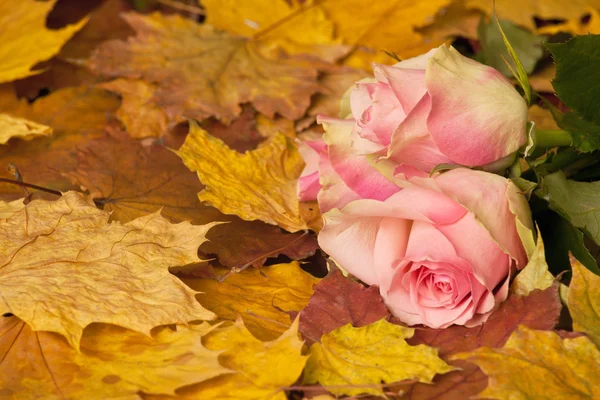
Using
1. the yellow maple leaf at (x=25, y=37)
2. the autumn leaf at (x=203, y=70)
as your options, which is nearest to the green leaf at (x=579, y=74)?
the autumn leaf at (x=203, y=70)

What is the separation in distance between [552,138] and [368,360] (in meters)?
0.24

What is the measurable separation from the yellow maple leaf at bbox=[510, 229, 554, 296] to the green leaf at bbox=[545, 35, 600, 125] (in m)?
0.12

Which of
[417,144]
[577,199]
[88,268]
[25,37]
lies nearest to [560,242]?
[577,199]

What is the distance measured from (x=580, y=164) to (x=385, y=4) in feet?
1.50

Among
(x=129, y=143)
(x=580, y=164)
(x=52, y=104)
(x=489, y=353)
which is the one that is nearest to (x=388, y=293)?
(x=489, y=353)

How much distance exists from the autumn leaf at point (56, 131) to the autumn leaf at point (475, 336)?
16.5 inches

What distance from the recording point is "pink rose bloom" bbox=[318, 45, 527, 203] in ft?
1.62

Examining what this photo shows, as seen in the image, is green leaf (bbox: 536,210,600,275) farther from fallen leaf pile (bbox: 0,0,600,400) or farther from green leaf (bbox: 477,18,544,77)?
green leaf (bbox: 477,18,544,77)

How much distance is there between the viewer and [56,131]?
32.0 inches

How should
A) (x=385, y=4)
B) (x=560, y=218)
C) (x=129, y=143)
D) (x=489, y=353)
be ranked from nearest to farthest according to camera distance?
(x=489, y=353) → (x=560, y=218) → (x=129, y=143) → (x=385, y=4)

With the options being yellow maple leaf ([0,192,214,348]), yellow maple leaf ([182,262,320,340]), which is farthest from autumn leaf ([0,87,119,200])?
yellow maple leaf ([182,262,320,340])

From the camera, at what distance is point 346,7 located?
0.97 m

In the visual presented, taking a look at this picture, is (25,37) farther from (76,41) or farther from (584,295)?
(584,295)

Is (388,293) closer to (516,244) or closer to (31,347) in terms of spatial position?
(516,244)
